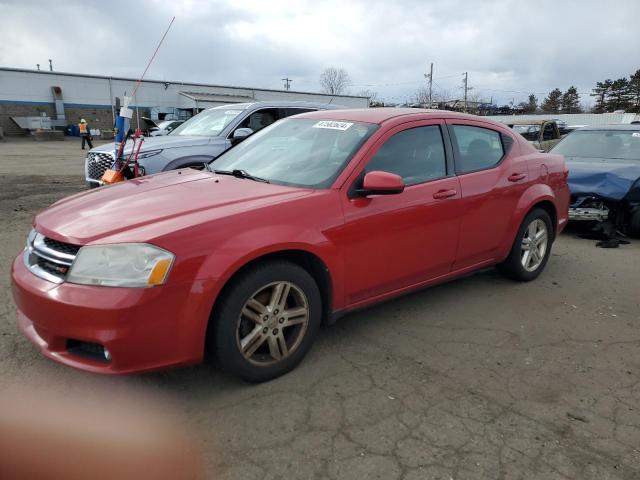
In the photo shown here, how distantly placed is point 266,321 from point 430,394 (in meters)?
1.08

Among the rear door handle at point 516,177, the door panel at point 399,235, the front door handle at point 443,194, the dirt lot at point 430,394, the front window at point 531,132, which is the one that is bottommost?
the dirt lot at point 430,394

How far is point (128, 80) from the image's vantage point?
4328cm

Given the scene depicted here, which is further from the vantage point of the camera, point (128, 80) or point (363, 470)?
point (128, 80)

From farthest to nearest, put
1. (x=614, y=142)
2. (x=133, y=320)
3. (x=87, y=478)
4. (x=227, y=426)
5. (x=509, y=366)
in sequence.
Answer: (x=614, y=142) < (x=509, y=366) < (x=227, y=426) < (x=133, y=320) < (x=87, y=478)

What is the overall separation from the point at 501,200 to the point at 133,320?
324 centimetres

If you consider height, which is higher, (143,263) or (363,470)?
(143,263)

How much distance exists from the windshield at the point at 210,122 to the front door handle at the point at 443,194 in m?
4.71

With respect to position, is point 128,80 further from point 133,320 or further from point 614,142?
point 133,320

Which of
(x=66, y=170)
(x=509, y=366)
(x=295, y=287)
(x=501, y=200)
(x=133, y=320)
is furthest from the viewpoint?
(x=66, y=170)

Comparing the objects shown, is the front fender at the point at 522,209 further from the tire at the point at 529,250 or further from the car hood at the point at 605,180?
the car hood at the point at 605,180

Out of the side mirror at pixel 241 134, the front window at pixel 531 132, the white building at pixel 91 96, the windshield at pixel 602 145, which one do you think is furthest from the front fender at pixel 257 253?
the white building at pixel 91 96

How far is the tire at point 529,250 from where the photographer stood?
470 cm

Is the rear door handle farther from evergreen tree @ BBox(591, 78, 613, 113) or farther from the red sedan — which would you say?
evergreen tree @ BBox(591, 78, 613, 113)

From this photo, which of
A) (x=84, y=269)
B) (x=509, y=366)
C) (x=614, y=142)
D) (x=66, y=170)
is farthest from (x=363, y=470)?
(x=66, y=170)
